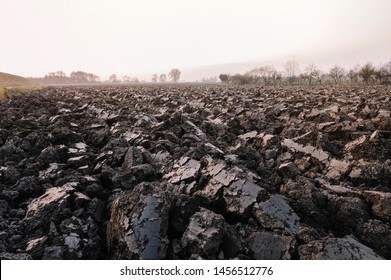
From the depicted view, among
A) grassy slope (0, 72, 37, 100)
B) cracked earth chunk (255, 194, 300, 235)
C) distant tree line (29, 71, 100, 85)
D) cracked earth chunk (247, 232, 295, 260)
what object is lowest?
cracked earth chunk (247, 232, 295, 260)

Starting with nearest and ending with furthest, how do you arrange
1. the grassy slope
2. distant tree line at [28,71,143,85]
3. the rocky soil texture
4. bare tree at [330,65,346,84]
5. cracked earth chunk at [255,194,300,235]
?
1. the rocky soil texture
2. cracked earth chunk at [255,194,300,235]
3. the grassy slope
4. bare tree at [330,65,346,84]
5. distant tree line at [28,71,143,85]

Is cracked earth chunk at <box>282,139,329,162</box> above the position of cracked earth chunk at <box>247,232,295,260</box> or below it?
above

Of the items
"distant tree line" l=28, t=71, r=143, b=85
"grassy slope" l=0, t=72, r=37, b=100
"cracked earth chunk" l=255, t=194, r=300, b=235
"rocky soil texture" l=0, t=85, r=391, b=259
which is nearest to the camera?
"rocky soil texture" l=0, t=85, r=391, b=259

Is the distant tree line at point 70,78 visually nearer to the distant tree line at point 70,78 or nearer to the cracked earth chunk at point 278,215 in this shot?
the distant tree line at point 70,78

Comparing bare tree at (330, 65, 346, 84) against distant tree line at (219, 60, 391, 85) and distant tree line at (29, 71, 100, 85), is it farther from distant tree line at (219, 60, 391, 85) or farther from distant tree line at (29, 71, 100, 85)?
distant tree line at (29, 71, 100, 85)

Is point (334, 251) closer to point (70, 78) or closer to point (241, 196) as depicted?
point (241, 196)

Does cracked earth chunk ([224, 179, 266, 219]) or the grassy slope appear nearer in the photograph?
cracked earth chunk ([224, 179, 266, 219])

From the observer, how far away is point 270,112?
1038 cm

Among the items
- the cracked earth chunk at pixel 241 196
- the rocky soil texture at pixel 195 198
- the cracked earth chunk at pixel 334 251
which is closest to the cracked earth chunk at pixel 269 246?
the rocky soil texture at pixel 195 198

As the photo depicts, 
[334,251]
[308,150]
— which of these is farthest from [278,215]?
[308,150]

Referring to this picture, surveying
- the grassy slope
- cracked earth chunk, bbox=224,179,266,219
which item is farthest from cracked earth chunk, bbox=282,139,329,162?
the grassy slope
